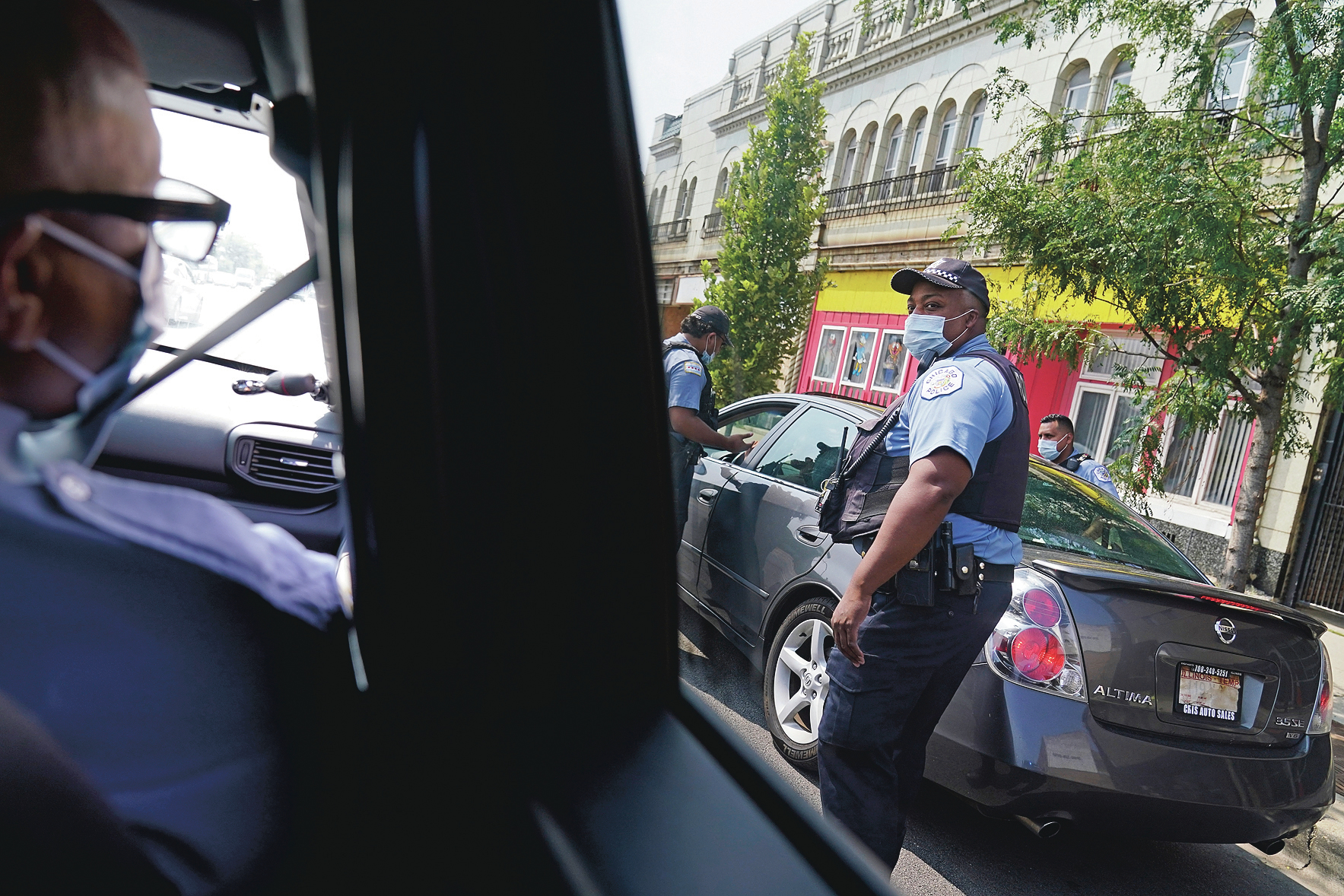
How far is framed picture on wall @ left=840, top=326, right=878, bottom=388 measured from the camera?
4406 millimetres

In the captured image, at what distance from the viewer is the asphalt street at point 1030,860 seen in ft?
9.41

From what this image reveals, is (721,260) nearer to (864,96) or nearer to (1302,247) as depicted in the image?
(1302,247)

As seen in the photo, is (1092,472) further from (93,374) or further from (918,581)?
(93,374)

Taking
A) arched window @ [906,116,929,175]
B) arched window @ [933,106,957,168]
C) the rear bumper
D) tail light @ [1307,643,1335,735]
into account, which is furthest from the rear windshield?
arched window @ [933,106,957,168]

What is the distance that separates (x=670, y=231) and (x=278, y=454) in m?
1.74

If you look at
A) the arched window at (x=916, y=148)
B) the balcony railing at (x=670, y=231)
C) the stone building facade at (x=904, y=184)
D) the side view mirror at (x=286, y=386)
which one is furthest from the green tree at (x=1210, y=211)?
the arched window at (x=916, y=148)

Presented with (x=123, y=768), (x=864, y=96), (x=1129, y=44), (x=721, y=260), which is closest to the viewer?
(x=123, y=768)

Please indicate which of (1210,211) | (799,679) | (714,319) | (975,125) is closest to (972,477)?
(714,319)

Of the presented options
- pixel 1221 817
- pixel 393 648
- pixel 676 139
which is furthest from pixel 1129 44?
pixel 393 648

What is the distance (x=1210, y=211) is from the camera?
5613 millimetres

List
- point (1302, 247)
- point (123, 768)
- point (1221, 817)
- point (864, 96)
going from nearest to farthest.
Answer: point (123, 768)
point (1221, 817)
point (1302, 247)
point (864, 96)

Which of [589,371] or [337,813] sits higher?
[589,371]

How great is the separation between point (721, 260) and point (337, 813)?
4.38 feet

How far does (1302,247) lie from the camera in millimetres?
5598
